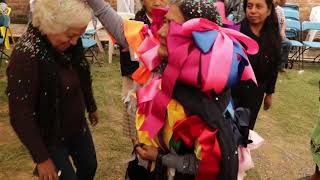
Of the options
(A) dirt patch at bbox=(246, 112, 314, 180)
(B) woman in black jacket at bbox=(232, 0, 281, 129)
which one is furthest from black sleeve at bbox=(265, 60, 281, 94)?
(A) dirt patch at bbox=(246, 112, 314, 180)

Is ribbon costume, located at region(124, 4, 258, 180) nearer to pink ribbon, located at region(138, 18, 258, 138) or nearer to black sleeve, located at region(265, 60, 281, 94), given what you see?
pink ribbon, located at region(138, 18, 258, 138)

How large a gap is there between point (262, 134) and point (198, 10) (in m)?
3.53

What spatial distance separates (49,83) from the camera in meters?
1.95

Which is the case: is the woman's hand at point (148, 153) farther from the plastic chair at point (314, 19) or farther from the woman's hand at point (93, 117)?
the plastic chair at point (314, 19)

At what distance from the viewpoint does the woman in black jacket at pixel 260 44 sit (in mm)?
2926

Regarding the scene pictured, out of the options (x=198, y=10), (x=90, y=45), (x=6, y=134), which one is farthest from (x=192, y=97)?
(x=90, y=45)

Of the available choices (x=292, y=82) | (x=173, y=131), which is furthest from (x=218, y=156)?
(x=292, y=82)

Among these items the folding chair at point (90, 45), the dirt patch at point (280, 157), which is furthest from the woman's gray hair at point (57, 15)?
the folding chair at point (90, 45)

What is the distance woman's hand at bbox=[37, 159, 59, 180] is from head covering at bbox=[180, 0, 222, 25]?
1014 mm

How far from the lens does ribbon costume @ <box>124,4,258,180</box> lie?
5.04 ft

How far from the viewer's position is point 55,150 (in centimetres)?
213

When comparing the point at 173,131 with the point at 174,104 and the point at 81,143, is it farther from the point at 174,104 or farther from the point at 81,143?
the point at 81,143

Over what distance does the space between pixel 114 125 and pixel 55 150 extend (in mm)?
2641

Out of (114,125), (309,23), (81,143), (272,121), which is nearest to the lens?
(81,143)
